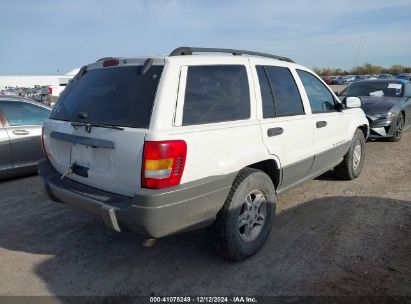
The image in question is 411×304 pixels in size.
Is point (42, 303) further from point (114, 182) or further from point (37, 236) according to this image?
point (37, 236)

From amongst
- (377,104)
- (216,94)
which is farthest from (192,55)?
(377,104)

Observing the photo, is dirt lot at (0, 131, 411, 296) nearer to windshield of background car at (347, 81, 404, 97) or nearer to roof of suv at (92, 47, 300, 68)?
roof of suv at (92, 47, 300, 68)

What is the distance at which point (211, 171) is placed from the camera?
9.39 feet

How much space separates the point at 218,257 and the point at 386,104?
6.87 metres

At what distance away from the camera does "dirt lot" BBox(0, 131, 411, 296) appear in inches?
116

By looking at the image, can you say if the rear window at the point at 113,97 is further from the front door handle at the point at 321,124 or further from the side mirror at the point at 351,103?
the side mirror at the point at 351,103


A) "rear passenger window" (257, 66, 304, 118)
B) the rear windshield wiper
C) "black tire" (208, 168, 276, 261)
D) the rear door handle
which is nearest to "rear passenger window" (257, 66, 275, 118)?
"rear passenger window" (257, 66, 304, 118)

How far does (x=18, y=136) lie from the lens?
19.4 ft

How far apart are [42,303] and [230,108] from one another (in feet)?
7.14

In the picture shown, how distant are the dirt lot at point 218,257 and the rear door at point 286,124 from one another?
694 millimetres

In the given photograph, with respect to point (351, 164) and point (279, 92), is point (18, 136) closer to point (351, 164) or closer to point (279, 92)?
point (279, 92)

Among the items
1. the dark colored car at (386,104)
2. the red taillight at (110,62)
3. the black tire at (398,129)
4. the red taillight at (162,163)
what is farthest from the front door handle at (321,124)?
the black tire at (398,129)

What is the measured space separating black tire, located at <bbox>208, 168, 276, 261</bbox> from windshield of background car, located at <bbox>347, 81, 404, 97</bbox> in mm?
7258

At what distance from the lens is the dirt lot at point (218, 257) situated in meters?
2.95
